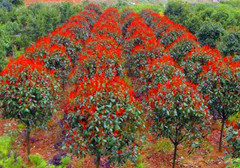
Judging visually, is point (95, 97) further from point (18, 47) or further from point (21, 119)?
point (18, 47)

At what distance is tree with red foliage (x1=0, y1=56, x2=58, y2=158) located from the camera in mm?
6766

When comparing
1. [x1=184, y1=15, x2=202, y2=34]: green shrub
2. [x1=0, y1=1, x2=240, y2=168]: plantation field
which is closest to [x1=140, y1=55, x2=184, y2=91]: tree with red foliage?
[x1=0, y1=1, x2=240, y2=168]: plantation field

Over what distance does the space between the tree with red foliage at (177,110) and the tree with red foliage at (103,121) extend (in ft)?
2.80

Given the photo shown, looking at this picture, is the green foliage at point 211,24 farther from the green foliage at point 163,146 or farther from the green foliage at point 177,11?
the green foliage at point 163,146

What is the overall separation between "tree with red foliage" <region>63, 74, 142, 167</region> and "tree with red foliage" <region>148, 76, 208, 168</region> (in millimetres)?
853

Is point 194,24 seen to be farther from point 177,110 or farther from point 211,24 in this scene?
point 177,110

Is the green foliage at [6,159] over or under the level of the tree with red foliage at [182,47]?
under

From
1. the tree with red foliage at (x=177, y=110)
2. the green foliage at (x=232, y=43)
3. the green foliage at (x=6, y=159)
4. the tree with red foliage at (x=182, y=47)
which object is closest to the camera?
the green foliage at (x=6, y=159)

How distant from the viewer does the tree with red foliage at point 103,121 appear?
17.7 feet

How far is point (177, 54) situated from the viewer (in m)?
12.5

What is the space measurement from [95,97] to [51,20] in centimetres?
1999

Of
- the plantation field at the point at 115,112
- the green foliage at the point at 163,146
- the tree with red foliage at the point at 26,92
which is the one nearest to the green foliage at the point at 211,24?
the plantation field at the point at 115,112

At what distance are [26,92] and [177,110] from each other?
3878 mm

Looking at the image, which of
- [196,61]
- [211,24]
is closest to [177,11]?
[211,24]
